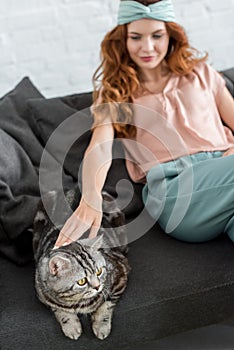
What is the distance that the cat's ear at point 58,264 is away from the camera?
134cm

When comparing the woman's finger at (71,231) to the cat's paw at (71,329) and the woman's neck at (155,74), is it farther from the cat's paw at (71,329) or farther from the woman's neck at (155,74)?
the woman's neck at (155,74)

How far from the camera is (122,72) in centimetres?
185

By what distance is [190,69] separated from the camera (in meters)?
1.88

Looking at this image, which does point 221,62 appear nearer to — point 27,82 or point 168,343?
point 27,82

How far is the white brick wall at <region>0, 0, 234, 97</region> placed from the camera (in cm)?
226

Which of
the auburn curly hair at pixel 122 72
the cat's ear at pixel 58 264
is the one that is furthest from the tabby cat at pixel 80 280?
the auburn curly hair at pixel 122 72

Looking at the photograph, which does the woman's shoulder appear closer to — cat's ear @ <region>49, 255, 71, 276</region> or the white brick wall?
the white brick wall

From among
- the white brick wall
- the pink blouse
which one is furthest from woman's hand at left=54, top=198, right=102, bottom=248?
the white brick wall

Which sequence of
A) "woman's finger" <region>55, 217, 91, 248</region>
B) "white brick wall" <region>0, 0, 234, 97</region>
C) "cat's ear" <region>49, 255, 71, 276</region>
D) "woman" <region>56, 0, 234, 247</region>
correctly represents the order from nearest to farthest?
1. "cat's ear" <region>49, 255, 71, 276</region>
2. "woman's finger" <region>55, 217, 91, 248</region>
3. "woman" <region>56, 0, 234, 247</region>
4. "white brick wall" <region>0, 0, 234, 97</region>

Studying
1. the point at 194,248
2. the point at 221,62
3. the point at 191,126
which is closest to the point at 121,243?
the point at 194,248

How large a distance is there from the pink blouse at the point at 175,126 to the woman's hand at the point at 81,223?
285 mm

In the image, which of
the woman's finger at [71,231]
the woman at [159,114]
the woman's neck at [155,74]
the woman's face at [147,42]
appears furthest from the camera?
the woman's neck at [155,74]

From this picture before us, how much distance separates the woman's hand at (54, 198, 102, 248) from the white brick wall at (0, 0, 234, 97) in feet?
3.02

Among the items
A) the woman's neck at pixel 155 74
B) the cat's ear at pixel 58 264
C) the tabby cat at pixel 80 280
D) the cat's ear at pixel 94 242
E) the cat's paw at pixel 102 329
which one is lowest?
the cat's paw at pixel 102 329
